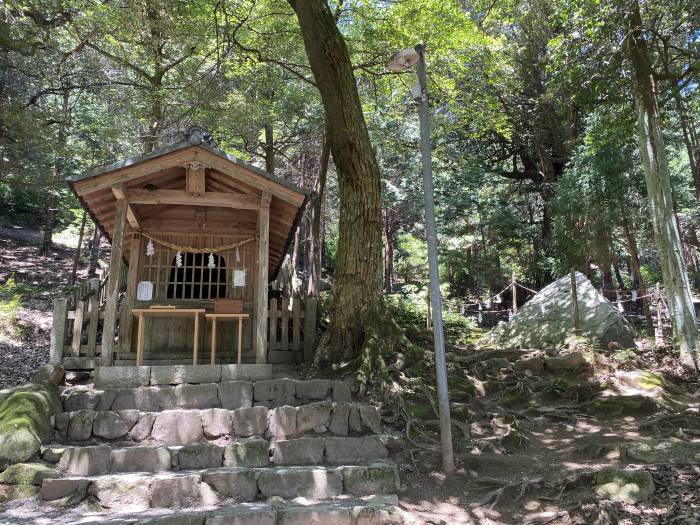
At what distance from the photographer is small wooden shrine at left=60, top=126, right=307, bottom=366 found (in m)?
6.95

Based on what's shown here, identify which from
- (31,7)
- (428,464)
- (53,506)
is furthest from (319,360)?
(31,7)

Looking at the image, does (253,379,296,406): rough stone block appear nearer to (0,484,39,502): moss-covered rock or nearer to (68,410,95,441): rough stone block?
(68,410,95,441): rough stone block

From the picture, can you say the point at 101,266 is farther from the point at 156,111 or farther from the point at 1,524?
the point at 1,524

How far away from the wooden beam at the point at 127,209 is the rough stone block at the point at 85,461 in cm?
373

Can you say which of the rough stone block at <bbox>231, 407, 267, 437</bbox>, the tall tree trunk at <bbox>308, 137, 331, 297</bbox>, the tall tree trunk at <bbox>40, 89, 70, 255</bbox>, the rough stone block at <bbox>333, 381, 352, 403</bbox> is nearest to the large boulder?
the rough stone block at <bbox>333, 381, 352, 403</bbox>

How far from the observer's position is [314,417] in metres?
5.52

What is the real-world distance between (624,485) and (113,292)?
21.7 feet

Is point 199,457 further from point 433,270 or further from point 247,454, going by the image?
point 433,270

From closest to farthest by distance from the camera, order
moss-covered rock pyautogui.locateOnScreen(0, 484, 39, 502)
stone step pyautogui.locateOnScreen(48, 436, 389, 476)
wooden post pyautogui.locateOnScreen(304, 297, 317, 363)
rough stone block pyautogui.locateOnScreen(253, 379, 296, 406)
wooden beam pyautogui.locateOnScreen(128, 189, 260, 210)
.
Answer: moss-covered rock pyautogui.locateOnScreen(0, 484, 39, 502), stone step pyautogui.locateOnScreen(48, 436, 389, 476), rough stone block pyautogui.locateOnScreen(253, 379, 296, 406), wooden beam pyautogui.locateOnScreen(128, 189, 260, 210), wooden post pyautogui.locateOnScreen(304, 297, 317, 363)

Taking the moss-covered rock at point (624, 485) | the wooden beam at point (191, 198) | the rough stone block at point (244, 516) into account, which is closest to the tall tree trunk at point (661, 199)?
the moss-covered rock at point (624, 485)

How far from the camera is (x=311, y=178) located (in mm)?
19609

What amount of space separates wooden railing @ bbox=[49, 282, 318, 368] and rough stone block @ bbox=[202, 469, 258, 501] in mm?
3513

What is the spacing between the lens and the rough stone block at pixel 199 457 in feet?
15.8

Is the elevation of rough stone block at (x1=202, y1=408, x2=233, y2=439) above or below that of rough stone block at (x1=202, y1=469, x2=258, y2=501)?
above
